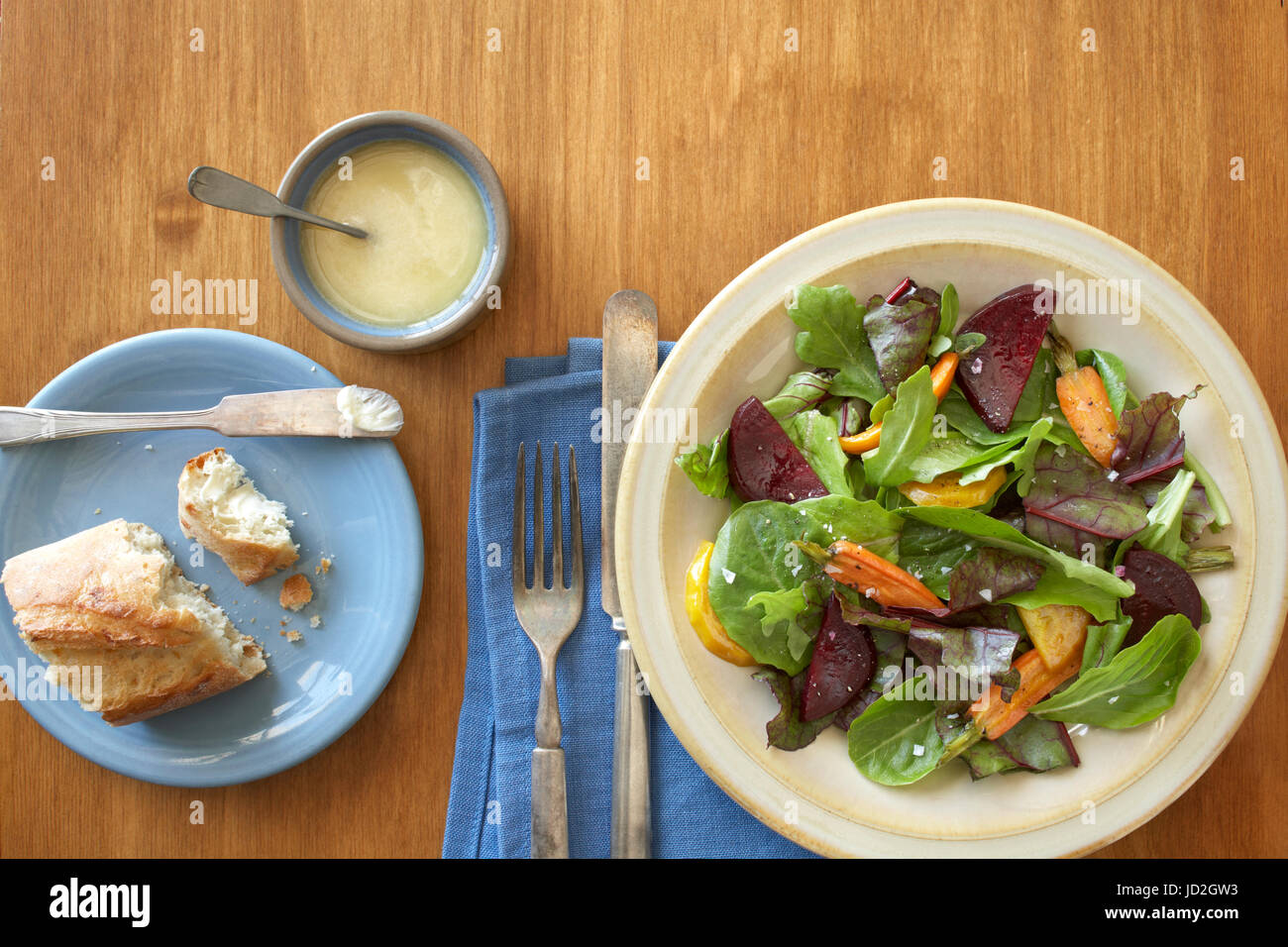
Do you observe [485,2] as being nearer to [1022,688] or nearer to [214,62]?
[214,62]

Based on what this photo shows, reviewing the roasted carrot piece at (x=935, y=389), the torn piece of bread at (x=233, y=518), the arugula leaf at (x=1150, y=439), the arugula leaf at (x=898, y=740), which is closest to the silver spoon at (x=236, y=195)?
the torn piece of bread at (x=233, y=518)

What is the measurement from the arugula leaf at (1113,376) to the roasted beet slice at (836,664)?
1.45 feet

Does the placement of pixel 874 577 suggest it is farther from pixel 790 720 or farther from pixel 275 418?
pixel 275 418

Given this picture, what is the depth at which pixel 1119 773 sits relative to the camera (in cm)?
107

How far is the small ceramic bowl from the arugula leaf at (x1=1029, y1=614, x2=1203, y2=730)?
92cm

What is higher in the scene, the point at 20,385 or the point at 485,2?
the point at 485,2

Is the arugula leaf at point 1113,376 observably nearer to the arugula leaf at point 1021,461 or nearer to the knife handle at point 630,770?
the arugula leaf at point 1021,461

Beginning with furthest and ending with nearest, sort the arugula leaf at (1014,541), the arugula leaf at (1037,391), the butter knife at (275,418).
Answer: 1. the butter knife at (275,418)
2. the arugula leaf at (1037,391)
3. the arugula leaf at (1014,541)

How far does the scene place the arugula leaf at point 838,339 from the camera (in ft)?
3.44

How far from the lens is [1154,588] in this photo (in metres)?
1.02

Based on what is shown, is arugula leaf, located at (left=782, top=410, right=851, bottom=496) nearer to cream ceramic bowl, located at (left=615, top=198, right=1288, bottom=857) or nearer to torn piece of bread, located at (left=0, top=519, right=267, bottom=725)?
cream ceramic bowl, located at (left=615, top=198, right=1288, bottom=857)

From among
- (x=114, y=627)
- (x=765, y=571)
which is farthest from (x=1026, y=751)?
(x=114, y=627)

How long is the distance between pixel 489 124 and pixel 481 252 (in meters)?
0.24

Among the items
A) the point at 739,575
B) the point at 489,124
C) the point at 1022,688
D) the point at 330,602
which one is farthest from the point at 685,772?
the point at 489,124
